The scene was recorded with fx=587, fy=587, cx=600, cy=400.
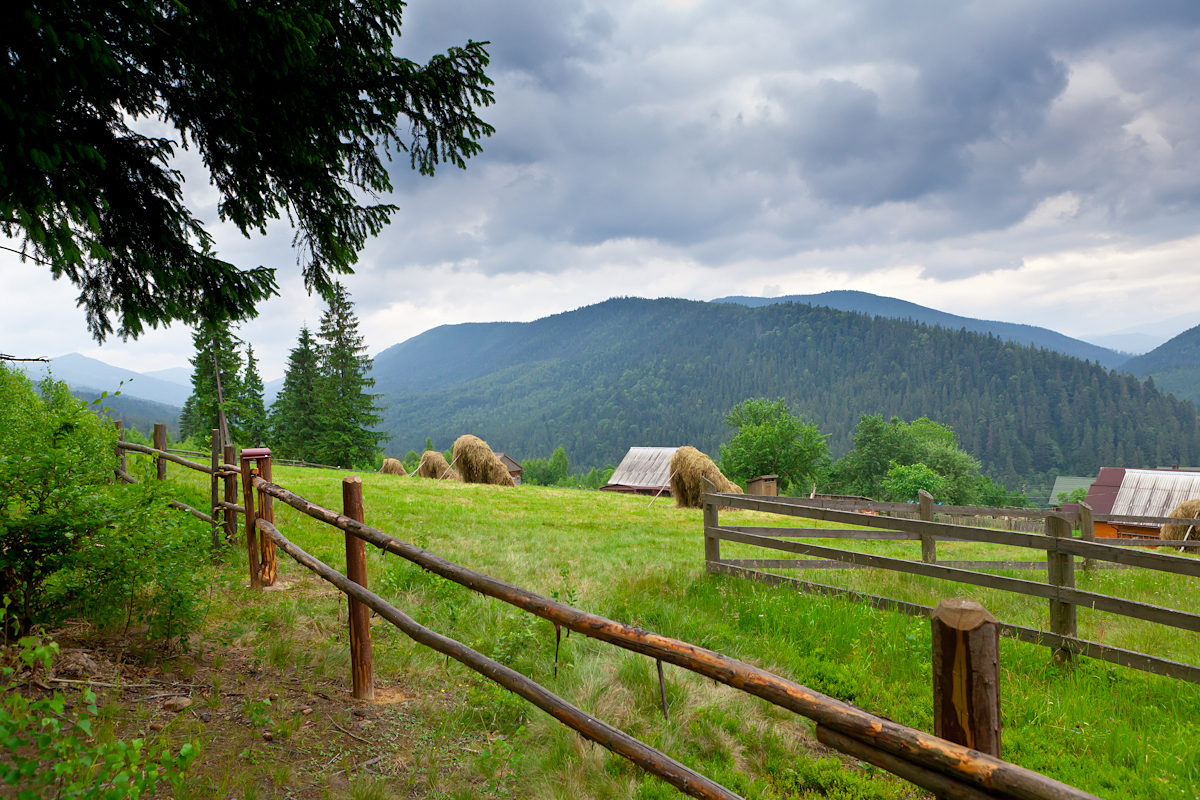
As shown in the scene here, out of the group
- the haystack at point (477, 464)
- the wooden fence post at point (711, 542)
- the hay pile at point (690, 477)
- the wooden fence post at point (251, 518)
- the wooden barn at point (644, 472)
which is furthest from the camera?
the wooden barn at point (644, 472)

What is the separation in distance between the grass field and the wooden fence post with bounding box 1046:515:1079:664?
161mm

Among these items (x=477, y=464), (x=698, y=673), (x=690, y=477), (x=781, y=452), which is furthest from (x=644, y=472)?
(x=698, y=673)

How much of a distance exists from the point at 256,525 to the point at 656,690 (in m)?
4.19

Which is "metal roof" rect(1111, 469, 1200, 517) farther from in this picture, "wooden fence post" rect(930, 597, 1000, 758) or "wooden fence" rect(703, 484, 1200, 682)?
"wooden fence post" rect(930, 597, 1000, 758)

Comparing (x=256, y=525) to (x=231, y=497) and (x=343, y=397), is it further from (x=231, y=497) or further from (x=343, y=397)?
(x=343, y=397)

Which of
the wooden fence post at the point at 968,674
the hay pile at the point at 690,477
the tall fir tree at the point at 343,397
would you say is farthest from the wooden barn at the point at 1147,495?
the tall fir tree at the point at 343,397

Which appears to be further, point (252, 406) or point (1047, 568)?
point (252, 406)

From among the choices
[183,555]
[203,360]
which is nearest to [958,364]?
[203,360]

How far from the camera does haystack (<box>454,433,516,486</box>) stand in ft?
85.1

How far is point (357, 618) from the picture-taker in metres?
3.93

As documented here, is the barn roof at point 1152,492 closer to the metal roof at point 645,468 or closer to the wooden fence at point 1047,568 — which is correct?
the metal roof at point 645,468

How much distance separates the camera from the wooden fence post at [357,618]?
12.9 feet

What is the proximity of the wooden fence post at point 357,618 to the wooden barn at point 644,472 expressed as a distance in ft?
132

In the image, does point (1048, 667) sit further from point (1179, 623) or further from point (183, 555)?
point (183, 555)
